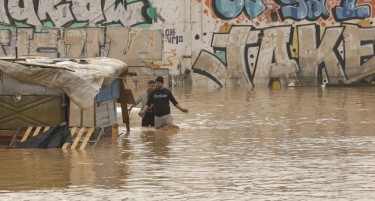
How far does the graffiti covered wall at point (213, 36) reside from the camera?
42375 millimetres

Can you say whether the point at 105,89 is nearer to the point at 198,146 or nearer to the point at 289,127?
the point at 198,146

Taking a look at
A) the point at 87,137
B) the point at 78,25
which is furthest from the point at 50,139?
the point at 78,25

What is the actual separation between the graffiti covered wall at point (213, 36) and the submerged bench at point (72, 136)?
23084mm

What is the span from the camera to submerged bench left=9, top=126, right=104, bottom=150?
1884 cm

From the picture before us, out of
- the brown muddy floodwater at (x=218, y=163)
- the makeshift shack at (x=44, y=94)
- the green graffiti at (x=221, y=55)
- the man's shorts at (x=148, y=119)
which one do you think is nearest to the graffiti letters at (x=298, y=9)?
the green graffiti at (x=221, y=55)

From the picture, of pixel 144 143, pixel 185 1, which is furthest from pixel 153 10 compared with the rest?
pixel 144 143

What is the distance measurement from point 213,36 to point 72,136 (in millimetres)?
24510

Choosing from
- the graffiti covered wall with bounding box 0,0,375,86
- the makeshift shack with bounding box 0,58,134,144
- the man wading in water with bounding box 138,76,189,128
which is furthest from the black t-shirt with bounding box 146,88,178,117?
the graffiti covered wall with bounding box 0,0,375,86

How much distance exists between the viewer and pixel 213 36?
142 feet

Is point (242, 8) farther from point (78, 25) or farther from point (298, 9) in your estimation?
point (78, 25)

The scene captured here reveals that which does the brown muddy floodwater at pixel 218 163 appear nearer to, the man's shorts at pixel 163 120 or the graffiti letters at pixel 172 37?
the man's shorts at pixel 163 120

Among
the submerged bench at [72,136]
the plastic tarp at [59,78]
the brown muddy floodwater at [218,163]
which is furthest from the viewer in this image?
the plastic tarp at [59,78]

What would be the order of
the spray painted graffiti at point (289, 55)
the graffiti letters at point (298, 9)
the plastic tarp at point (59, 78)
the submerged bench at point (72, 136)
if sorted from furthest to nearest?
the graffiti letters at point (298, 9) < the spray painted graffiti at point (289, 55) < the plastic tarp at point (59, 78) < the submerged bench at point (72, 136)

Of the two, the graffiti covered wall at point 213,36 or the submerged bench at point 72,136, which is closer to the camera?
the submerged bench at point 72,136
